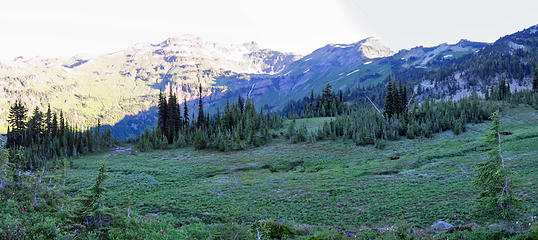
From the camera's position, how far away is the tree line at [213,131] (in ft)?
258

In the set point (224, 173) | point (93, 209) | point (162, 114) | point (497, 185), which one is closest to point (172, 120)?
point (162, 114)

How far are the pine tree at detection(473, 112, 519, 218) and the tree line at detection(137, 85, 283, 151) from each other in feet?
197

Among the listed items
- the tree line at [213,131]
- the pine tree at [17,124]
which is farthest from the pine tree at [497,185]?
the pine tree at [17,124]

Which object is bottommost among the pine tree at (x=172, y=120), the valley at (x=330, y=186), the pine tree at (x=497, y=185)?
the valley at (x=330, y=186)

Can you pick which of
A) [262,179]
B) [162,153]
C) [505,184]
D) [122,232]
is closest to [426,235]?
[505,184]

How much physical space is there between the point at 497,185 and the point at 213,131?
8644 centimetres

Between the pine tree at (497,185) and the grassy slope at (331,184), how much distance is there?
12.5 ft

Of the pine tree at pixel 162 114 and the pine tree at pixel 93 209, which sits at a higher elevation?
the pine tree at pixel 162 114

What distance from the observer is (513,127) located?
6581cm

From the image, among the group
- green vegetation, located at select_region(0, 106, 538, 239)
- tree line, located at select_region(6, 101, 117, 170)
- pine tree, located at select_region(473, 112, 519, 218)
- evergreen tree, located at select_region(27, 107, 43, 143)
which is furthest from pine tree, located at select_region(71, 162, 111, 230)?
evergreen tree, located at select_region(27, 107, 43, 143)

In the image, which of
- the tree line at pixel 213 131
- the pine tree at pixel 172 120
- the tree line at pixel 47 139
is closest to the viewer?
the tree line at pixel 213 131

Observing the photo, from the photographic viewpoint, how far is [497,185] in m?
17.8

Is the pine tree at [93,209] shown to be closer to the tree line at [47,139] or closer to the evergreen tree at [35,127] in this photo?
the tree line at [47,139]

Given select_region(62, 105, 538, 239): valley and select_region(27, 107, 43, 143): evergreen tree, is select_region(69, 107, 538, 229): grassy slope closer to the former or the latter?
select_region(62, 105, 538, 239): valley
